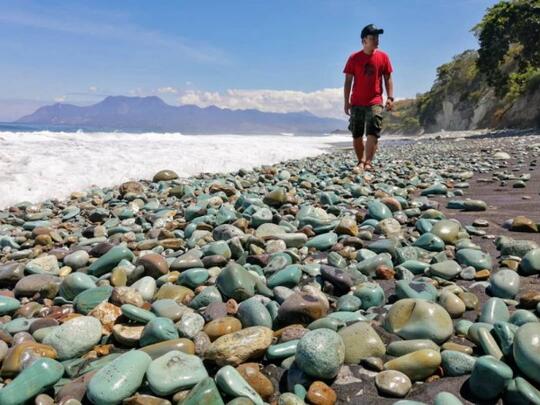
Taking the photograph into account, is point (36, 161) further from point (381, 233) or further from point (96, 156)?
point (381, 233)

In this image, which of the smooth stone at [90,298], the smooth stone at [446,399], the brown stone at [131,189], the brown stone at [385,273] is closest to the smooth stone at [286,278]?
the brown stone at [385,273]

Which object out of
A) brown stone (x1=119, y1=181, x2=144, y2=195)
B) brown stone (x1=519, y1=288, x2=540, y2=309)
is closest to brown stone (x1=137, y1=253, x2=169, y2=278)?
brown stone (x1=519, y1=288, x2=540, y2=309)

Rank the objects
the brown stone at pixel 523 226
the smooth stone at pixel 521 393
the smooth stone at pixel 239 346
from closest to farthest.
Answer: the smooth stone at pixel 521 393 → the smooth stone at pixel 239 346 → the brown stone at pixel 523 226

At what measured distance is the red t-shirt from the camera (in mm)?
6281

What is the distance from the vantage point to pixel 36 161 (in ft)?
23.8

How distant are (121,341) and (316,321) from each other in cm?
77

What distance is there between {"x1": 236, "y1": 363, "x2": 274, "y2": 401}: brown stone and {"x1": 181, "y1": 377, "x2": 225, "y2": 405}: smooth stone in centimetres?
15

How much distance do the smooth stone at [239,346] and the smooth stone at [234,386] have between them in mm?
120

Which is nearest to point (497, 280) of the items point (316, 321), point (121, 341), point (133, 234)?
point (316, 321)

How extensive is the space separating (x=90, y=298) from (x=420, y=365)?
148 cm

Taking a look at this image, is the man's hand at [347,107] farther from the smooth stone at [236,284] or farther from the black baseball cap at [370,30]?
the smooth stone at [236,284]

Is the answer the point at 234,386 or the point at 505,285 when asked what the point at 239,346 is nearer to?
the point at 234,386

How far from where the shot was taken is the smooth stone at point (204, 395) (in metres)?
1.24

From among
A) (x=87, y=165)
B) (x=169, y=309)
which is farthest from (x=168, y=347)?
(x=87, y=165)
